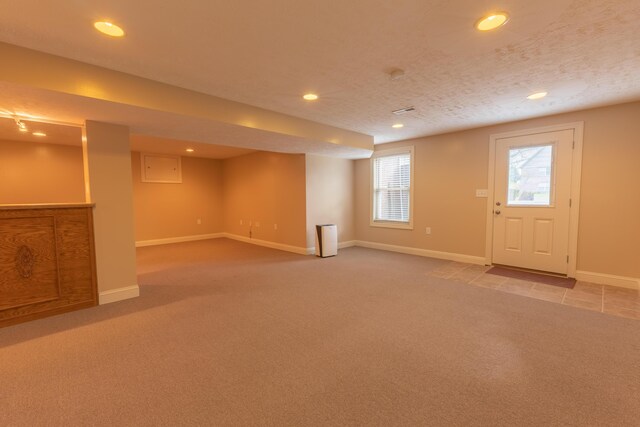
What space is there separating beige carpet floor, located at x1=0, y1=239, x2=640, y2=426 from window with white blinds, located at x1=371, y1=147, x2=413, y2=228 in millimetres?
2619

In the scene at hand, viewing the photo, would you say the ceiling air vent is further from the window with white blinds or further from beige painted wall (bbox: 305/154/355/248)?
beige painted wall (bbox: 305/154/355/248)

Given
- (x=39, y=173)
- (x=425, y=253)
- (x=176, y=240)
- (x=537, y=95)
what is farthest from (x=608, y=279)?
(x=39, y=173)

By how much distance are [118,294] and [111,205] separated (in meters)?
1.07

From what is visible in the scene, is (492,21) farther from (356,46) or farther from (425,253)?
(425,253)

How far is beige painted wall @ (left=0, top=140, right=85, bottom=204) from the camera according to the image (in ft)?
16.8

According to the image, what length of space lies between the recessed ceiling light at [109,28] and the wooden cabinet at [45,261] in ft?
6.41

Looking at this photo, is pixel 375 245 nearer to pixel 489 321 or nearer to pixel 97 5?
pixel 489 321

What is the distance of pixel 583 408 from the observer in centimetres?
163

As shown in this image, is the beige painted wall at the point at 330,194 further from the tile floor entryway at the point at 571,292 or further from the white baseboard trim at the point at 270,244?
the tile floor entryway at the point at 571,292

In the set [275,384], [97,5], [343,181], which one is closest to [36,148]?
[97,5]

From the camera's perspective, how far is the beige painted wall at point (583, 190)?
362 centimetres

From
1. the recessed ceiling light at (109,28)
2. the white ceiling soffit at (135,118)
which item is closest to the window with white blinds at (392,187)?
the white ceiling soffit at (135,118)

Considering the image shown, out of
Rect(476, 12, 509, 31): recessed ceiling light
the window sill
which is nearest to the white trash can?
the window sill

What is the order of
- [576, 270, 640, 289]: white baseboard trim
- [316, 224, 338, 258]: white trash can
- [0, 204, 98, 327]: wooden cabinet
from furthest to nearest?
[316, 224, 338, 258]: white trash can → [576, 270, 640, 289]: white baseboard trim → [0, 204, 98, 327]: wooden cabinet
